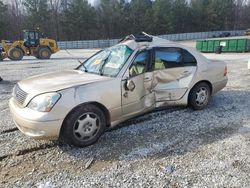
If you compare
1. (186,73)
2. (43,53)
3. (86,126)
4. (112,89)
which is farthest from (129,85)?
(43,53)

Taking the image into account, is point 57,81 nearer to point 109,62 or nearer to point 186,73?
point 109,62

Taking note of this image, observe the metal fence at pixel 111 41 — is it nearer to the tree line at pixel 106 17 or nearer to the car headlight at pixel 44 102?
the tree line at pixel 106 17

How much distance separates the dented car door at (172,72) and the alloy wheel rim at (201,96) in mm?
392

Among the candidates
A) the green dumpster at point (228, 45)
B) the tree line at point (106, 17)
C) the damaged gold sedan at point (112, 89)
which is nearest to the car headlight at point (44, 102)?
the damaged gold sedan at point (112, 89)

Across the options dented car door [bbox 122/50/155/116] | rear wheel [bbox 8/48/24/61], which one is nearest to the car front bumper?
dented car door [bbox 122/50/155/116]

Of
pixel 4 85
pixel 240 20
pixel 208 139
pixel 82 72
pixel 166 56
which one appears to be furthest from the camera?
pixel 240 20

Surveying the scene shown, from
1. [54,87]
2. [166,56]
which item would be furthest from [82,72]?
[166,56]

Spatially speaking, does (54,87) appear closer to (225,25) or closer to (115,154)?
(115,154)

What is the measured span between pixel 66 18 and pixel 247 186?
178ft

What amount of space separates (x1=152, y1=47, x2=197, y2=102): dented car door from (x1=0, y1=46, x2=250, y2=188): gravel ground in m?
0.51

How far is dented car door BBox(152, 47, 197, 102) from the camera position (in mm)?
5035

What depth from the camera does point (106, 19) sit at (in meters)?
55.5

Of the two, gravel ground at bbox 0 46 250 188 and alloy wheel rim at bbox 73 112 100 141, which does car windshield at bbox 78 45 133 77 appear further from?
gravel ground at bbox 0 46 250 188

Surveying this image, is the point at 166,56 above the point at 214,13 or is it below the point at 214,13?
below
